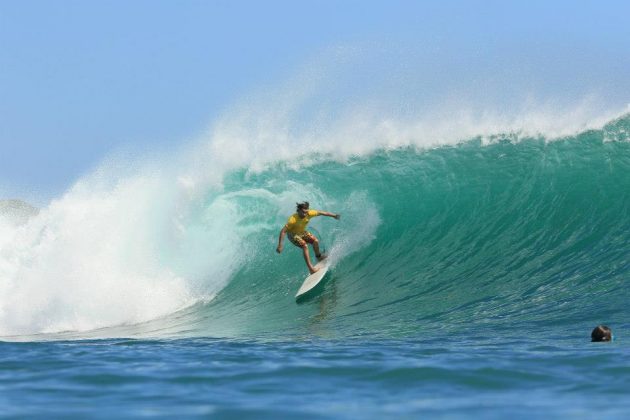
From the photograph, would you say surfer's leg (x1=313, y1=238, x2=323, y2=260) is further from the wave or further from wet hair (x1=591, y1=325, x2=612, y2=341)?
wet hair (x1=591, y1=325, x2=612, y2=341)

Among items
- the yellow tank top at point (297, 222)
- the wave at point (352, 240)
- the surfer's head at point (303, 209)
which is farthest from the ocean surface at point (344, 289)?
the surfer's head at point (303, 209)

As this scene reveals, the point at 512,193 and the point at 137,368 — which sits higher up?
the point at 512,193

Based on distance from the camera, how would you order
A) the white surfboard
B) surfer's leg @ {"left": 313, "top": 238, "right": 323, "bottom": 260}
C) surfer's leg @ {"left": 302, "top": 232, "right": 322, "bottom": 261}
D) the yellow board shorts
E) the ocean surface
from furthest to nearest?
surfer's leg @ {"left": 313, "top": 238, "right": 323, "bottom": 260} → surfer's leg @ {"left": 302, "top": 232, "right": 322, "bottom": 261} → the yellow board shorts → the white surfboard → the ocean surface

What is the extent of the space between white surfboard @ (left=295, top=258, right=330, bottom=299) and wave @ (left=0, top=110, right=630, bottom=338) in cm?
20

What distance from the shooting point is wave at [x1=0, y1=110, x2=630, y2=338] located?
11.2 m

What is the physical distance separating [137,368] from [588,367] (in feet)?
11.5

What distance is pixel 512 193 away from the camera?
15.4 meters

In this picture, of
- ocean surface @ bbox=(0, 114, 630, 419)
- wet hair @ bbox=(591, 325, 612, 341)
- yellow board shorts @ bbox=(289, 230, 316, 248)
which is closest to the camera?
ocean surface @ bbox=(0, 114, 630, 419)

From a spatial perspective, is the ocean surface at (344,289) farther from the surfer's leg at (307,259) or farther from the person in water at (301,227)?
the person in water at (301,227)

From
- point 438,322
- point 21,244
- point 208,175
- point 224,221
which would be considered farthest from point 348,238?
point 21,244

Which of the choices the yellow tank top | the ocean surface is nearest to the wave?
the ocean surface

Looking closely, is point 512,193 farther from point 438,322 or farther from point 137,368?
point 137,368

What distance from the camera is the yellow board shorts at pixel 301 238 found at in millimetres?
12742

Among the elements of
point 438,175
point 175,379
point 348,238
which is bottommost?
point 175,379
